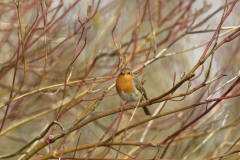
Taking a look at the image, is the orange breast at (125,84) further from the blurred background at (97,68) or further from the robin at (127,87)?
the blurred background at (97,68)

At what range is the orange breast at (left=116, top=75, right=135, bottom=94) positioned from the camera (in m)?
4.70

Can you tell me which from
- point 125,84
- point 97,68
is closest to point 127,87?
point 125,84

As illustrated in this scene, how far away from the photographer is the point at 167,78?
971 centimetres

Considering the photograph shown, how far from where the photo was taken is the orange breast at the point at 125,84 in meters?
4.70

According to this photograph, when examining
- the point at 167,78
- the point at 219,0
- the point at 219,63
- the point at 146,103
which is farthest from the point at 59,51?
the point at 167,78

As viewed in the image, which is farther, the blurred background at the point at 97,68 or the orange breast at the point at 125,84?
the orange breast at the point at 125,84

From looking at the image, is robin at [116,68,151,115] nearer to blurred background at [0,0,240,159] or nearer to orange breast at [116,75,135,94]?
orange breast at [116,75,135,94]

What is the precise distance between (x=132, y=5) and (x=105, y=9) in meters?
4.10

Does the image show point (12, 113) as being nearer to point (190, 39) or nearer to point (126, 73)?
point (126, 73)

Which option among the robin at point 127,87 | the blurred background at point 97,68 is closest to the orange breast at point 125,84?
the robin at point 127,87

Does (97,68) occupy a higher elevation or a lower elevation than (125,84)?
higher

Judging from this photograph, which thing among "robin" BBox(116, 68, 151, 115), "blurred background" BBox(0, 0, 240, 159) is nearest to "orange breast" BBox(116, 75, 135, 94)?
"robin" BBox(116, 68, 151, 115)

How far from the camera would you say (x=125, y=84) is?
4.74 m

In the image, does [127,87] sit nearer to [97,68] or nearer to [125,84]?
[125,84]
